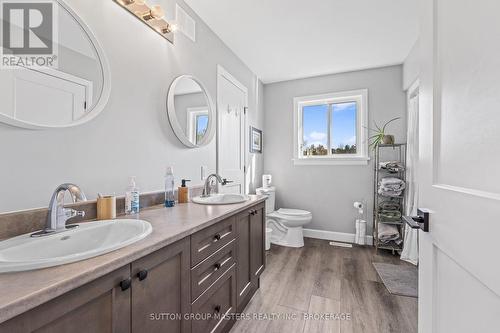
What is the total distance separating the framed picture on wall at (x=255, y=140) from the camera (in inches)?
121

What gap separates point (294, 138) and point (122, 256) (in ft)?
9.98

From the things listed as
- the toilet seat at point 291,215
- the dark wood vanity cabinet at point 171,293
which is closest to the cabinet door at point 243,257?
the dark wood vanity cabinet at point 171,293

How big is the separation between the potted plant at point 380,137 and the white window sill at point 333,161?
0.24 metres

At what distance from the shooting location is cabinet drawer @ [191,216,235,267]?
101 cm

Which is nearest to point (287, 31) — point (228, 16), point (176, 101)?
point (228, 16)

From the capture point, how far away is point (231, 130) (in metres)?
2.52

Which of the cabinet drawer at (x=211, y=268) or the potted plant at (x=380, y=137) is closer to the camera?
the cabinet drawer at (x=211, y=268)

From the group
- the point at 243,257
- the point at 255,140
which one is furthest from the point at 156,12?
the point at 255,140

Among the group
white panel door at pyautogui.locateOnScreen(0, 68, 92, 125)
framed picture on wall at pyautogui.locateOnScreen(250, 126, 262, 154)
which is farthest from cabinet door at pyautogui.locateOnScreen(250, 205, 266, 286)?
framed picture on wall at pyautogui.locateOnScreen(250, 126, 262, 154)

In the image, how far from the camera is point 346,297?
181cm

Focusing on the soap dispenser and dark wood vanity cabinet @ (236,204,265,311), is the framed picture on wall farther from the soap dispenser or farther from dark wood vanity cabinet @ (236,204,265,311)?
the soap dispenser

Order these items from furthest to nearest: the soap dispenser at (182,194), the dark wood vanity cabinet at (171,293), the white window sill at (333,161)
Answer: the white window sill at (333,161) → the soap dispenser at (182,194) → the dark wood vanity cabinet at (171,293)

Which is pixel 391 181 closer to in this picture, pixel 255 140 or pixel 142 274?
pixel 255 140

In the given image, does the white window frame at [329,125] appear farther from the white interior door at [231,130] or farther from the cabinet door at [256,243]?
the cabinet door at [256,243]
